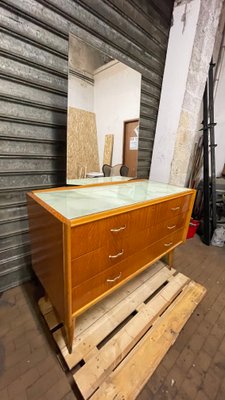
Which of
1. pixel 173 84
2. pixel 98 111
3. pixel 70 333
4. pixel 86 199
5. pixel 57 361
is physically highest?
pixel 173 84

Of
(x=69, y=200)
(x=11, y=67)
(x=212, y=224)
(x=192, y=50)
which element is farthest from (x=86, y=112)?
(x=212, y=224)

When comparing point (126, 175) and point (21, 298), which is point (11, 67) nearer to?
point (126, 175)

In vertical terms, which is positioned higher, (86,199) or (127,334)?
(86,199)

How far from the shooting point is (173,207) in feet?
4.67

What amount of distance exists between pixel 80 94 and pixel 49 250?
1216 millimetres

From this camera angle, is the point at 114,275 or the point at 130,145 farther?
the point at 130,145

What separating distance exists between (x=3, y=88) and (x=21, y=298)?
1585 millimetres

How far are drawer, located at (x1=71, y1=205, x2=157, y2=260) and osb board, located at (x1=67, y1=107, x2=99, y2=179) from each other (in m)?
0.72

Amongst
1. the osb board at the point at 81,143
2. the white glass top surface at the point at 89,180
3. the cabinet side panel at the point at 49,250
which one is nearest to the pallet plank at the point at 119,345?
the cabinet side panel at the point at 49,250

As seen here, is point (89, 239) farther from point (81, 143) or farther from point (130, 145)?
point (130, 145)

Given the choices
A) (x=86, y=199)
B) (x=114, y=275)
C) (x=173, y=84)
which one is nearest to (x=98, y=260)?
(x=114, y=275)

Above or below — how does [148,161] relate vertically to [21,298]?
above

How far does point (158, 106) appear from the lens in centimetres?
222

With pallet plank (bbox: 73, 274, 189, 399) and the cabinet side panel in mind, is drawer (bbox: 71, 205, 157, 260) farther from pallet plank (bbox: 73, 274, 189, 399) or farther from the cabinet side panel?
pallet plank (bbox: 73, 274, 189, 399)
